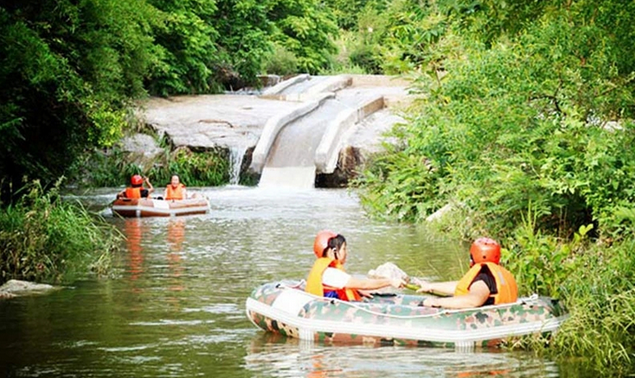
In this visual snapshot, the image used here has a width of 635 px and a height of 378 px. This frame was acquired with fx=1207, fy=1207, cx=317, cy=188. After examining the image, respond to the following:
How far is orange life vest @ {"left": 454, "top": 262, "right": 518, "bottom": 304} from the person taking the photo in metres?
11.0

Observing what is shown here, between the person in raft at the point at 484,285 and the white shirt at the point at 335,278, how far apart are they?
2.90 feet

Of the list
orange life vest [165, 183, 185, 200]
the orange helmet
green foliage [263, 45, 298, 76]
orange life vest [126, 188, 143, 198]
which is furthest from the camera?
green foliage [263, 45, 298, 76]

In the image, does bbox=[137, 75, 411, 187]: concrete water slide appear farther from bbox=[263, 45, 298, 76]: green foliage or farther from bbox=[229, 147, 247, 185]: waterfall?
bbox=[263, 45, 298, 76]: green foliage

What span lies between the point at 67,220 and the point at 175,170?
51.5 ft

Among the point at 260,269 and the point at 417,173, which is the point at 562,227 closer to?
the point at 260,269

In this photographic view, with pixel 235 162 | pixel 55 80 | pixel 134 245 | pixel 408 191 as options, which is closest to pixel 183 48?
pixel 235 162

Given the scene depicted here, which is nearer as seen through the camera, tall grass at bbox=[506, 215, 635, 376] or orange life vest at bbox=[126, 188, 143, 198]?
tall grass at bbox=[506, 215, 635, 376]

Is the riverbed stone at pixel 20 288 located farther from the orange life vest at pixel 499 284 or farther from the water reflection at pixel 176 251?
the orange life vest at pixel 499 284

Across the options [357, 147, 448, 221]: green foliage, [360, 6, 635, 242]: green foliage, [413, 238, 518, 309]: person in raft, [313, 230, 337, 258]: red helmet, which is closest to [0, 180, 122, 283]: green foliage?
[313, 230, 337, 258]: red helmet

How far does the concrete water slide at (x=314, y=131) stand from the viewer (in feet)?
104

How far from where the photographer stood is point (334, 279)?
11523 mm

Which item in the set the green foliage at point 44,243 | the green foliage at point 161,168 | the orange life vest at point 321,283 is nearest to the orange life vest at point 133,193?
the green foliage at point 161,168

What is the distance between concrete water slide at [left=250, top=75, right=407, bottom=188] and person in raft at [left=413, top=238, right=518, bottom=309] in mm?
19936

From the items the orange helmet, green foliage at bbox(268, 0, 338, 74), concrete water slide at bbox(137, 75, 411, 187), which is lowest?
the orange helmet
